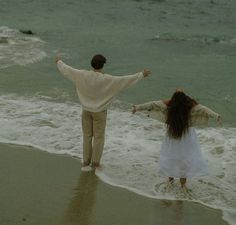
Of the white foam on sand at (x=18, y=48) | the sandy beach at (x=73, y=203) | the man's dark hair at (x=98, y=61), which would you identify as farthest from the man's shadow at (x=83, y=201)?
the white foam on sand at (x=18, y=48)

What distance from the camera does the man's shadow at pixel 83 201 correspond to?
5.75 m

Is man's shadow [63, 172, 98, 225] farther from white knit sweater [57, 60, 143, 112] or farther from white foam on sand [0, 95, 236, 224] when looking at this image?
white knit sweater [57, 60, 143, 112]

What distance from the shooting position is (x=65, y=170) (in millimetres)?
7207

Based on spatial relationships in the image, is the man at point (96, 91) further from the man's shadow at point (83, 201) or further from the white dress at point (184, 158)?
the white dress at point (184, 158)

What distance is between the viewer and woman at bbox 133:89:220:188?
21.3 ft

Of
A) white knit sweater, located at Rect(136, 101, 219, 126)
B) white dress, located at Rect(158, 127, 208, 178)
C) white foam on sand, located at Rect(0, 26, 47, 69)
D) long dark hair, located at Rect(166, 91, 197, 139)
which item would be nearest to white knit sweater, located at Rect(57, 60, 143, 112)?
white knit sweater, located at Rect(136, 101, 219, 126)

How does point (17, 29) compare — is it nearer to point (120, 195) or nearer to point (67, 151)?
point (67, 151)

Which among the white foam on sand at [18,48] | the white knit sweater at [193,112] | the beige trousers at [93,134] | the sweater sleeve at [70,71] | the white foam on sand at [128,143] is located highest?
the sweater sleeve at [70,71]

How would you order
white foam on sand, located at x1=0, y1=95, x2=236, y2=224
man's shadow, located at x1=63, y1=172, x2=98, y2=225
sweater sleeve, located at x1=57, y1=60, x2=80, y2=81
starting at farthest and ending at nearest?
sweater sleeve, located at x1=57, y1=60, x2=80, y2=81, white foam on sand, located at x1=0, y1=95, x2=236, y2=224, man's shadow, located at x1=63, y1=172, x2=98, y2=225

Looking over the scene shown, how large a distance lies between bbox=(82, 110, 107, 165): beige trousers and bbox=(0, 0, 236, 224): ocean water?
0.86 ft

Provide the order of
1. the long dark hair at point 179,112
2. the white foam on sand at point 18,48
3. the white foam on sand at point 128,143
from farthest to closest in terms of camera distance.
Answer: the white foam on sand at point 18,48, the white foam on sand at point 128,143, the long dark hair at point 179,112

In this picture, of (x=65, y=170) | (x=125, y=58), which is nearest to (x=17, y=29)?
(x=125, y=58)

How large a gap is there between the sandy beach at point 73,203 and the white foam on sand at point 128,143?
0.26 m

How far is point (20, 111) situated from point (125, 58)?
5.99 m
